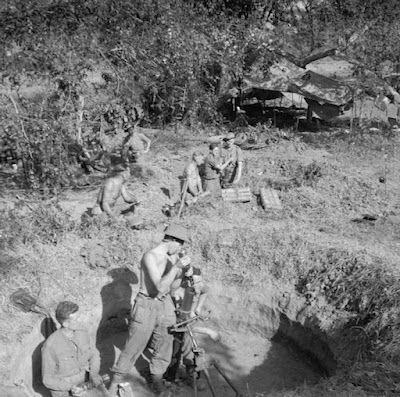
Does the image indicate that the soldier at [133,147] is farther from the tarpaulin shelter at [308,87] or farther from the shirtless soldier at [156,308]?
the shirtless soldier at [156,308]

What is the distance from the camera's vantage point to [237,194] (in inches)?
384

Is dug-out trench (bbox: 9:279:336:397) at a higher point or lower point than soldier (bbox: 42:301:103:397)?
lower

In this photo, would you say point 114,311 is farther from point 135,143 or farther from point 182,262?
point 135,143

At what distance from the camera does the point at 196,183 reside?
9.62 meters

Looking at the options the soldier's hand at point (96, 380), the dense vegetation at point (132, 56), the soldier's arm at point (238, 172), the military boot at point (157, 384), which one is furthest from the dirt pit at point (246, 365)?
the dense vegetation at point (132, 56)

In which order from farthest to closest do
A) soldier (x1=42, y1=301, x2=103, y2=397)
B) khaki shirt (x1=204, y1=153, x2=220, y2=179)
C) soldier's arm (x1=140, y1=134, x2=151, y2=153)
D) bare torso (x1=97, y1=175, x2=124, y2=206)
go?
1. soldier's arm (x1=140, y1=134, x2=151, y2=153)
2. khaki shirt (x1=204, y1=153, x2=220, y2=179)
3. bare torso (x1=97, y1=175, x2=124, y2=206)
4. soldier (x1=42, y1=301, x2=103, y2=397)

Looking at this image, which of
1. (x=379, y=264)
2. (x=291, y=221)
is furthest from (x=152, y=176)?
(x=379, y=264)

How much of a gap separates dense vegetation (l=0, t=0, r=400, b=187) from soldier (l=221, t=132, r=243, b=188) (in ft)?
7.74

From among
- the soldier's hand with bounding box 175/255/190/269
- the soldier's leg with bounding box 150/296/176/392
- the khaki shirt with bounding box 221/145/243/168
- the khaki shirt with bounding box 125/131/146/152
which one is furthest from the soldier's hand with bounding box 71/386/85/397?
the khaki shirt with bounding box 125/131/146/152

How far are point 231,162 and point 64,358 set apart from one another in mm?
5561

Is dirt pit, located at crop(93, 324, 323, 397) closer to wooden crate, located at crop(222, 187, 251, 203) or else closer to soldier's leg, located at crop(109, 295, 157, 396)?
soldier's leg, located at crop(109, 295, 157, 396)

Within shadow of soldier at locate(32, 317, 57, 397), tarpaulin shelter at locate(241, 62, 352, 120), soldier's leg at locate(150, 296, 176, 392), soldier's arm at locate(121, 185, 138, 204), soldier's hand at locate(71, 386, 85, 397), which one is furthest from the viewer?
tarpaulin shelter at locate(241, 62, 352, 120)

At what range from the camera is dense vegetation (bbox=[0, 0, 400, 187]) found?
9.50 m

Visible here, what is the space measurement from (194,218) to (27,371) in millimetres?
3728
